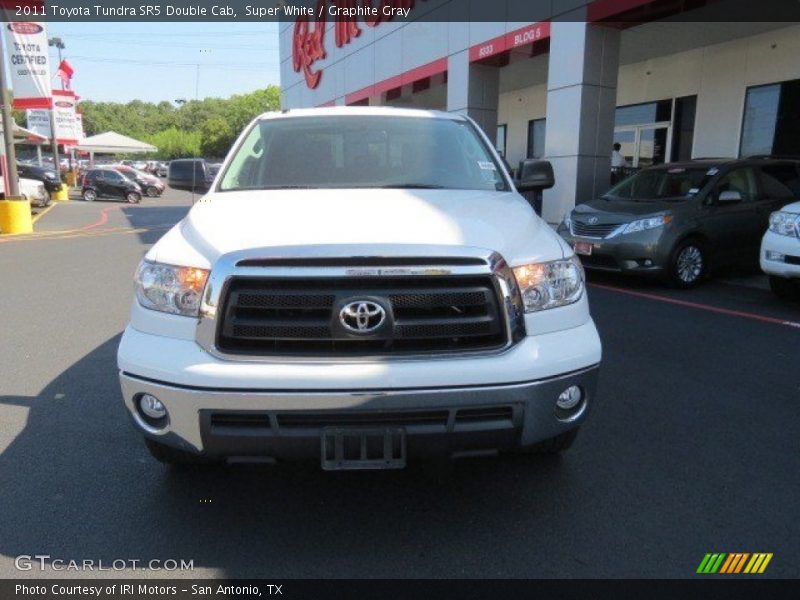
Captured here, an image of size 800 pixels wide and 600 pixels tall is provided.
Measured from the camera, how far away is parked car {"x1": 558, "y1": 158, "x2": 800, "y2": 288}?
8.08 metres

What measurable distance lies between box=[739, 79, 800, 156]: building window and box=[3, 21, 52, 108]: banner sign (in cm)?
1984

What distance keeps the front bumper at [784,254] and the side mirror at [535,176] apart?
384cm

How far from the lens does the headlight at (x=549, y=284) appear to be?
2604 millimetres

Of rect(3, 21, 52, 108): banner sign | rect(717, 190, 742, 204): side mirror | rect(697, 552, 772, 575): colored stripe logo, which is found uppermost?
rect(3, 21, 52, 108): banner sign

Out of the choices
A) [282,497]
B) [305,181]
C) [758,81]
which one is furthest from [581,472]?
[758,81]

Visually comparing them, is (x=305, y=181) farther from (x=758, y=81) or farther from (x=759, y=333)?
(x=758, y=81)

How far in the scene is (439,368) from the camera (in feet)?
7.83

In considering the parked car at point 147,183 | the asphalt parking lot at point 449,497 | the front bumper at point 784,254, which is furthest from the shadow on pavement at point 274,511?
the parked car at point 147,183

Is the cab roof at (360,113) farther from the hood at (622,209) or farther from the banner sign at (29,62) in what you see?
the banner sign at (29,62)

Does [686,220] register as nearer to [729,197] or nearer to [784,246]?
[729,197]

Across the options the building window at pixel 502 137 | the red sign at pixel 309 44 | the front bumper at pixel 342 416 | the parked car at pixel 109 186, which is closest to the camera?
the front bumper at pixel 342 416

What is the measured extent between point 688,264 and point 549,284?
6382 millimetres

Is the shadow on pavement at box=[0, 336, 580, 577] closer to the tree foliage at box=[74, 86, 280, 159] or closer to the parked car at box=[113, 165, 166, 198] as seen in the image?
the parked car at box=[113, 165, 166, 198]

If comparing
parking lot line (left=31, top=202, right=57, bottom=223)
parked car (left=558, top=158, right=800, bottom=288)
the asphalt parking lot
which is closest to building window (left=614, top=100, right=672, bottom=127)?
parked car (left=558, top=158, right=800, bottom=288)
